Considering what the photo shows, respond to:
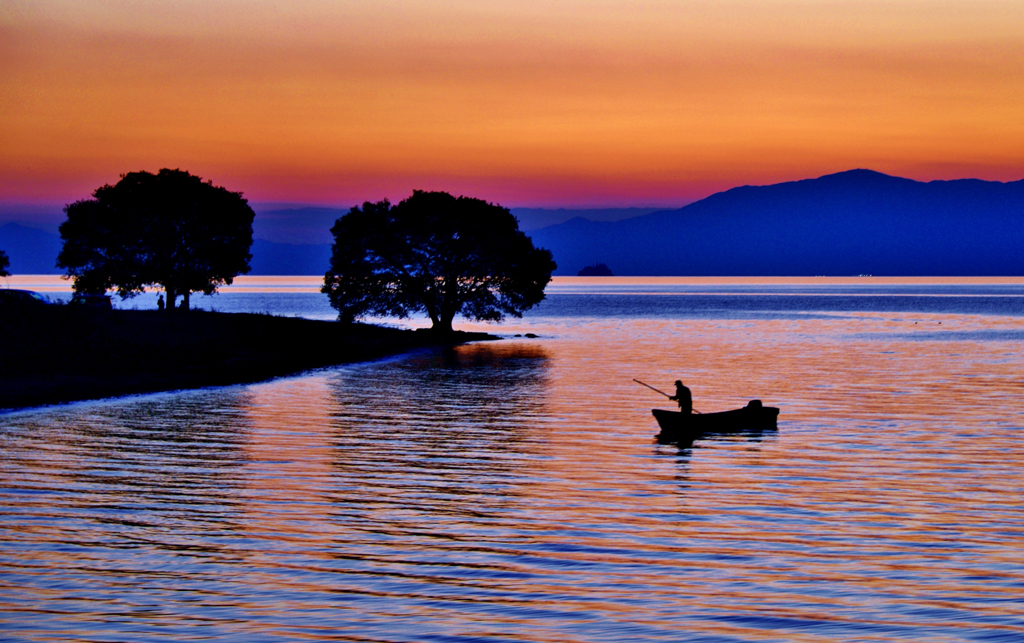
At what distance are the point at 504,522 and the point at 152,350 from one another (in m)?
42.7

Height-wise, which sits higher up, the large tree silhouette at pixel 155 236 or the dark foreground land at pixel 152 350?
the large tree silhouette at pixel 155 236

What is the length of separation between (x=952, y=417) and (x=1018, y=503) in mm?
17018

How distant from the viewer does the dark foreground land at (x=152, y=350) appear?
45.4 meters

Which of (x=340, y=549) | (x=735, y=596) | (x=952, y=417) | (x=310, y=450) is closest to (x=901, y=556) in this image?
(x=735, y=596)

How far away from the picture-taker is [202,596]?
557 inches

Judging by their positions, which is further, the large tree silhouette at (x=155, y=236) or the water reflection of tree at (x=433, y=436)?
the large tree silhouette at (x=155, y=236)

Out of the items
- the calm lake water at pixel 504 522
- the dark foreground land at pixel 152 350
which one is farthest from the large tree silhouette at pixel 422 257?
the calm lake water at pixel 504 522

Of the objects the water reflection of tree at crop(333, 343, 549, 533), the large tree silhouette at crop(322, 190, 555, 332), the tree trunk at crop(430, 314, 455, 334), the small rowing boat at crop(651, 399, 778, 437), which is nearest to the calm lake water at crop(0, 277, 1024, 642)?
the water reflection of tree at crop(333, 343, 549, 533)

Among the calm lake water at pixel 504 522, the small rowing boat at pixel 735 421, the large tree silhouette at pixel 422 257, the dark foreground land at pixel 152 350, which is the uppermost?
the large tree silhouette at pixel 422 257

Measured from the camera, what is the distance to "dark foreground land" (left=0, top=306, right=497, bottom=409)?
45.4 meters

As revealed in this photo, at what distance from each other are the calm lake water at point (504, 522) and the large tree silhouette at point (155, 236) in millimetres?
47368

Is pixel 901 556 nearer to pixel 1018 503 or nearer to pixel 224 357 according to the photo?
pixel 1018 503

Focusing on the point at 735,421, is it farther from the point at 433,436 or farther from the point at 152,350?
the point at 152,350

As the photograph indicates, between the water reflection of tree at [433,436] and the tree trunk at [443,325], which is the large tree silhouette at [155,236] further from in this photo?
the water reflection of tree at [433,436]
